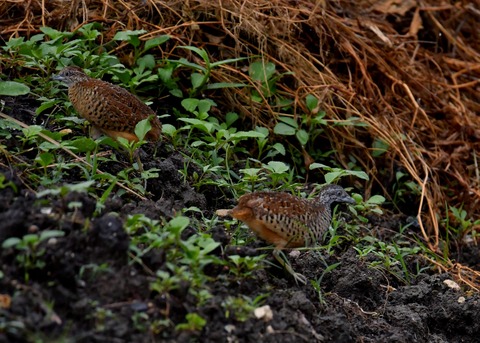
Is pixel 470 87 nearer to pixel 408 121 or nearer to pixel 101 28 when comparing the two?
pixel 408 121

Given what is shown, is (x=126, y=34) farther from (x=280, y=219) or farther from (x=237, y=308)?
(x=237, y=308)

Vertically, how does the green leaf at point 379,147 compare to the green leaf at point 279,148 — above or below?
below

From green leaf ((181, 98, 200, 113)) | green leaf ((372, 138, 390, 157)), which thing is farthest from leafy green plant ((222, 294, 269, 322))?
green leaf ((372, 138, 390, 157))

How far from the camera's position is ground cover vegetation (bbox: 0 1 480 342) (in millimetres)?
4625

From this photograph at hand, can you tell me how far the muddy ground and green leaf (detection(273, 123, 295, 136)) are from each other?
4.53ft

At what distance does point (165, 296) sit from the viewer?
15.1ft

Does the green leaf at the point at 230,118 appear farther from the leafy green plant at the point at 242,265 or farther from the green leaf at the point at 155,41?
the leafy green plant at the point at 242,265

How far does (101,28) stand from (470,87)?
408cm

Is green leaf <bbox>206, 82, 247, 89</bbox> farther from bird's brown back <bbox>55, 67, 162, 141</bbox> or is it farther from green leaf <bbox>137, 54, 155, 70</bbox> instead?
bird's brown back <bbox>55, 67, 162, 141</bbox>

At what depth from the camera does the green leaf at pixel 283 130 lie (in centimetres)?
780

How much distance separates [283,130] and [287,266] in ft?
7.83

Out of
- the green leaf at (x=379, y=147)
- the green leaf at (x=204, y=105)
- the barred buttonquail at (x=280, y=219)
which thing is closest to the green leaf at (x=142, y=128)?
the barred buttonquail at (x=280, y=219)

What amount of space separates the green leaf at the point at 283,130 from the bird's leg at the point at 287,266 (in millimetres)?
2183

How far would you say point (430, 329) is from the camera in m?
6.27
